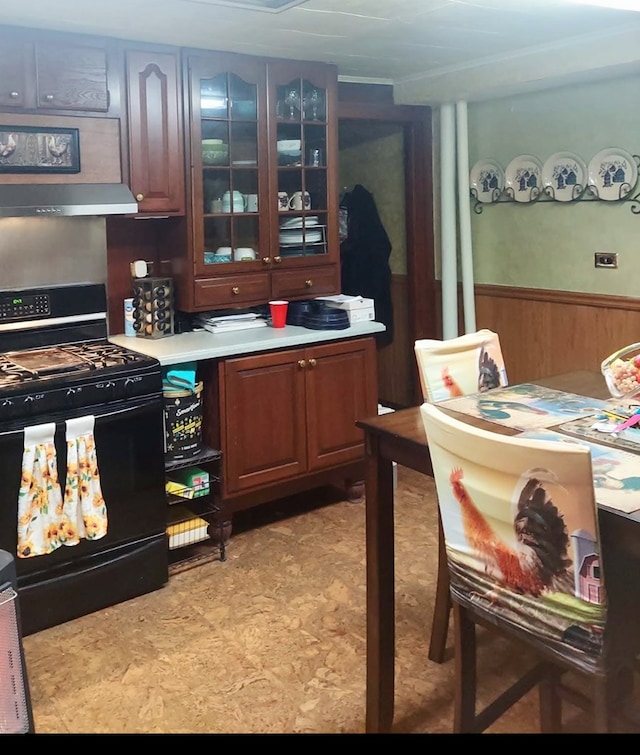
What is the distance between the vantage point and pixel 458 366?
257cm

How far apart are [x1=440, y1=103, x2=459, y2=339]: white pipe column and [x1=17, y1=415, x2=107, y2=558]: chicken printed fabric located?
2.39 metres

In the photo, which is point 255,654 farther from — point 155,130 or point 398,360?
point 398,360

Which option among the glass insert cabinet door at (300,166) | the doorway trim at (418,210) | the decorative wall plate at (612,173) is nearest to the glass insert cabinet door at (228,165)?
the glass insert cabinet door at (300,166)

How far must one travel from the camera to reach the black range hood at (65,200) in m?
2.89

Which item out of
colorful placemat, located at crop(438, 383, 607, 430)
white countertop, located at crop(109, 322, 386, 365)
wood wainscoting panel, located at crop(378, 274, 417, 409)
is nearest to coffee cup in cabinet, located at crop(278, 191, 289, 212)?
white countertop, located at crop(109, 322, 386, 365)

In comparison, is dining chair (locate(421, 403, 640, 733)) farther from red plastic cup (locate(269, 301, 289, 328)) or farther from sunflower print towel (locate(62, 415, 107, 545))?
red plastic cup (locate(269, 301, 289, 328))

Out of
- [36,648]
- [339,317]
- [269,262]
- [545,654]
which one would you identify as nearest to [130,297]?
[269,262]

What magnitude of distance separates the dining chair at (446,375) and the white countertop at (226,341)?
1.00m

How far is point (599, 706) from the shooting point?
1.64m

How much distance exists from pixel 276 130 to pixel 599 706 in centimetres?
281

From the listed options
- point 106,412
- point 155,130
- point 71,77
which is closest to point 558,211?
point 155,130

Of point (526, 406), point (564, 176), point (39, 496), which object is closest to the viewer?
point (526, 406)

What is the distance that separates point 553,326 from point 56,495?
8.78 feet
